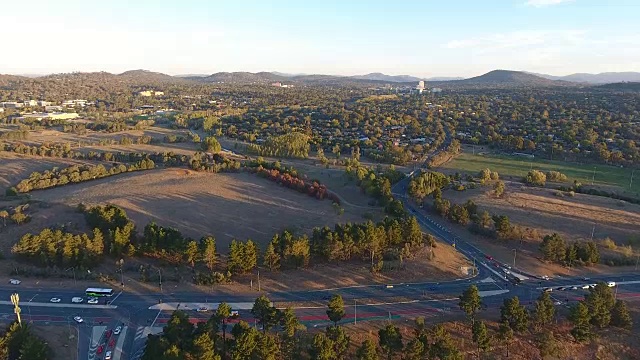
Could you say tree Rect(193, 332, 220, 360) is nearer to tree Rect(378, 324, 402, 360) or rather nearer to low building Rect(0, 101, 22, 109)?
tree Rect(378, 324, 402, 360)

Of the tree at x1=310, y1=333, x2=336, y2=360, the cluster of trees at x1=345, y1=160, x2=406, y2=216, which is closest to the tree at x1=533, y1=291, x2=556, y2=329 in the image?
the tree at x1=310, y1=333, x2=336, y2=360

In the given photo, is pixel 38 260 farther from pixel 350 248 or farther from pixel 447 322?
pixel 447 322

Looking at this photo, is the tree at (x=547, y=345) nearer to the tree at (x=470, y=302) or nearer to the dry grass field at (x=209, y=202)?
the tree at (x=470, y=302)

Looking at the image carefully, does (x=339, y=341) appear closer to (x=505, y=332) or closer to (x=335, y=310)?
(x=335, y=310)

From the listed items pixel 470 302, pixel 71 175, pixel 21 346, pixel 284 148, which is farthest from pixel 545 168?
pixel 21 346

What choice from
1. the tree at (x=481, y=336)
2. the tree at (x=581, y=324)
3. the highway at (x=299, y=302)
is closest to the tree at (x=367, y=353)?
the highway at (x=299, y=302)

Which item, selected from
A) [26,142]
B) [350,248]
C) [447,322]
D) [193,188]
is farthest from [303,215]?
[26,142]
